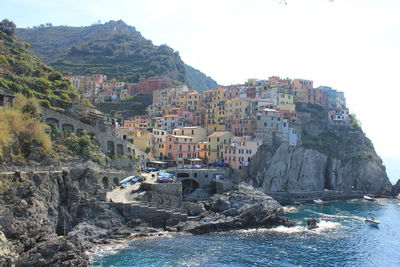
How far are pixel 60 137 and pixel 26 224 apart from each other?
21.7m

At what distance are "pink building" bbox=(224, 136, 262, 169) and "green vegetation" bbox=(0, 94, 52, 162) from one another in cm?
3936

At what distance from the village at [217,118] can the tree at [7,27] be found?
114 feet

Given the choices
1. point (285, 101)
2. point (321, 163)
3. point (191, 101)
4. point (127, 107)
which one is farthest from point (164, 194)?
point (127, 107)

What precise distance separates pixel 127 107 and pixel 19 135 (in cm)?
6830

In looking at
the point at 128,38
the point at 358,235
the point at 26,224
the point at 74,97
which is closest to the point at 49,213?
the point at 26,224

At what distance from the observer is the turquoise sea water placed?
135 feet

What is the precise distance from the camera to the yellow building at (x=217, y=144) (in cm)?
8306

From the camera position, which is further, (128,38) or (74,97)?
(128,38)

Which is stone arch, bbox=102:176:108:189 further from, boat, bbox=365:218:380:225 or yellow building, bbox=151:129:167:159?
boat, bbox=365:218:380:225

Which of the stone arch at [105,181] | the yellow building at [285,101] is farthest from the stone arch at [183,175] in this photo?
the yellow building at [285,101]

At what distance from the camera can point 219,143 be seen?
84.1 m

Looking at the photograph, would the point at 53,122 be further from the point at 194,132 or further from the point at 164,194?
the point at 194,132

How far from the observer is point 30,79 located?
69812 mm

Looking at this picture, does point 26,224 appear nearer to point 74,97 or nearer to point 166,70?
point 74,97
